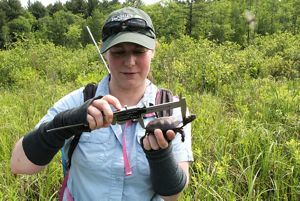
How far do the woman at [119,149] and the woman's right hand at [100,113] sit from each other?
0.33 ft

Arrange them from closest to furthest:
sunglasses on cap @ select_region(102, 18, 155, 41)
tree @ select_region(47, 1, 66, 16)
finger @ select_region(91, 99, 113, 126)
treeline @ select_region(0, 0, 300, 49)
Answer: finger @ select_region(91, 99, 113, 126) → sunglasses on cap @ select_region(102, 18, 155, 41) → treeline @ select_region(0, 0, 300, 49) → tree @ select_region(47, 1, 66, 16)

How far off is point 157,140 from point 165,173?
0.16 meters

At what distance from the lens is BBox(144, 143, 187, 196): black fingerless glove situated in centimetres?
121

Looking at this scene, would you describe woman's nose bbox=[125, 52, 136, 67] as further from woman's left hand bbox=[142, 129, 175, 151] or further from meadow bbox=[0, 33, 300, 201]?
meadow bbox=[0, 33, 300, 201]

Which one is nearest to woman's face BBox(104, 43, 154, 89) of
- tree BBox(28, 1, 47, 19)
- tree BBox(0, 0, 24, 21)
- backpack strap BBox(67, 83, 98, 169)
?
backpack strap BBox(67, 83, 98, 169)

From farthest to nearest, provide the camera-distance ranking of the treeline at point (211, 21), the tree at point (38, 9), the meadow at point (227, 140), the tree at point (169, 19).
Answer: the tree at point (38, 9) < the treeline at point (211, 21) < the tree at point (169, 19) < the meadow at point (227, 140)

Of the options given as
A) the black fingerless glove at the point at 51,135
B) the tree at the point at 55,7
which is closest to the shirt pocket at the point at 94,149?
the black fingerless glove at the point at 51,135

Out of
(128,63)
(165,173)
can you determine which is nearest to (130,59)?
(128,63)

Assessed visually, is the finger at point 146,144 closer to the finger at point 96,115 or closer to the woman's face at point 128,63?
the finger at point 96,115

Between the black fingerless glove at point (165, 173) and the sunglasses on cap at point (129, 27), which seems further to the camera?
the sunglasses on cap at point (129, 27)

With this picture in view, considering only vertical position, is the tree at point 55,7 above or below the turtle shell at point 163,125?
above

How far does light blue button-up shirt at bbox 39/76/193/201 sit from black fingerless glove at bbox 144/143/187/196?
66mm

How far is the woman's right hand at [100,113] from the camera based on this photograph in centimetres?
112

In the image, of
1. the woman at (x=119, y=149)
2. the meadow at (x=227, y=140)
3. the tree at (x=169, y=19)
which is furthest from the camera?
the tree at (x=169, y=19)
